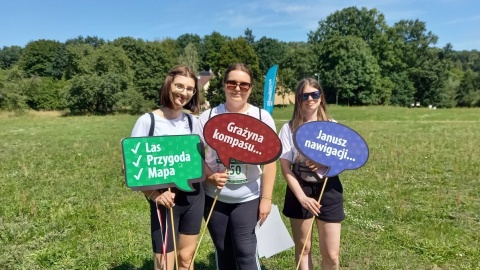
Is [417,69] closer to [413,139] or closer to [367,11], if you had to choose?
[367,11]

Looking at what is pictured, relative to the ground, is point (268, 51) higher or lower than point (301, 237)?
higher

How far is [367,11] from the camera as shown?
59000 mm

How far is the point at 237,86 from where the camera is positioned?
2.86 meters

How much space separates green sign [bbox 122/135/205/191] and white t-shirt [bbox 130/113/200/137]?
0.17m

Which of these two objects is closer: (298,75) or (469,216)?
(469,216)

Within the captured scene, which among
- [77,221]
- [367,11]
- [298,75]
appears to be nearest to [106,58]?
[298,75]

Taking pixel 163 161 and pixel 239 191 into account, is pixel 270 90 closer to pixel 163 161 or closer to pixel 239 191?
pixel 239 191

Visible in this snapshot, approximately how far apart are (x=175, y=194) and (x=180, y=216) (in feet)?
0.70

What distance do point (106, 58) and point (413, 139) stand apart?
4278 centimetres

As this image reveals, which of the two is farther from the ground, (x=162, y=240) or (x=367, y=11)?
(x=367, y=11)

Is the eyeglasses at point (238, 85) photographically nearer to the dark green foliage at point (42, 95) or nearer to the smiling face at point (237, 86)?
the smiling face at point (237, 86)

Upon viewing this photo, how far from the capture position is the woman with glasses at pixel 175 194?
2.81 m

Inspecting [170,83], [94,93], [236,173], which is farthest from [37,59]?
[236,173]

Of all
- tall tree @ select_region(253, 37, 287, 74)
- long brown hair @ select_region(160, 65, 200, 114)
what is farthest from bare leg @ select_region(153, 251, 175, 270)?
tall tree @ select_region(253, 37, 287, 74)
